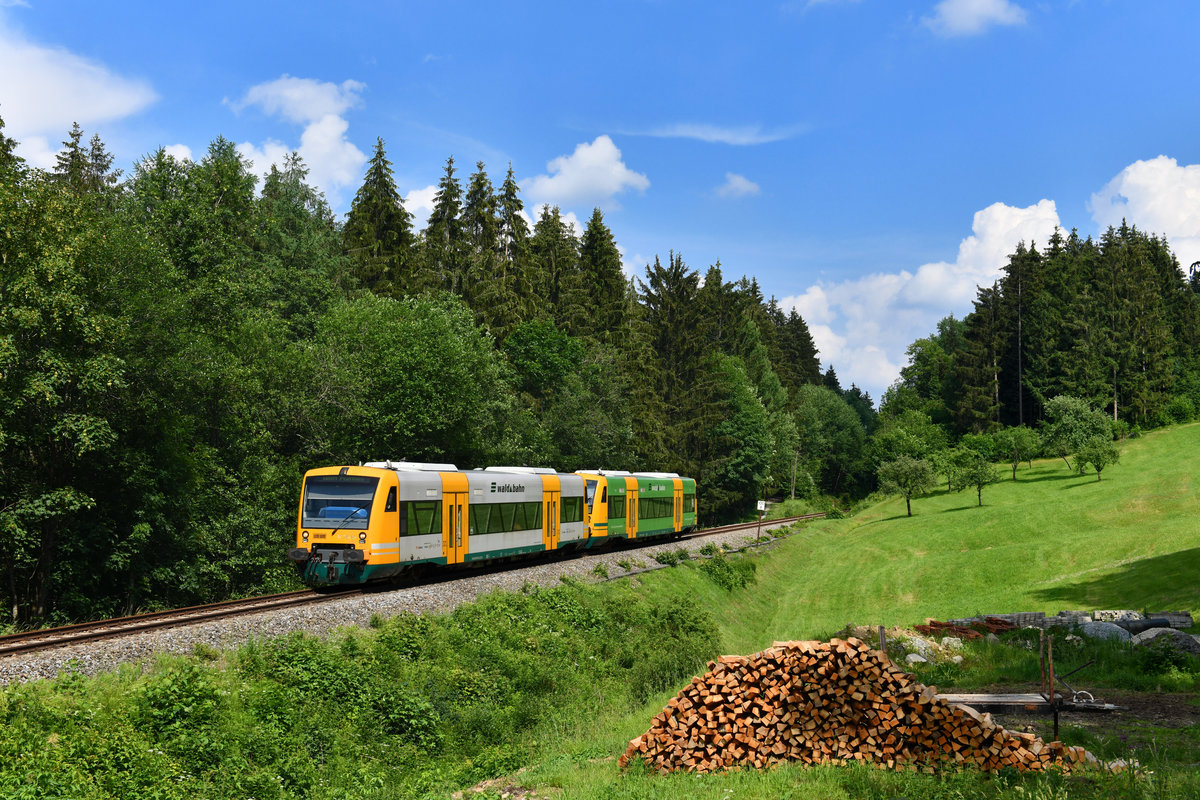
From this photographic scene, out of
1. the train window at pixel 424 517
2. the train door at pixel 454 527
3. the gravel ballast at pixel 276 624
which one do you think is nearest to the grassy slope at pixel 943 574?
the gravel ballast at pixel 276 624

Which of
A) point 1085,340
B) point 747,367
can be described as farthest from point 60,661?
point 1085,340

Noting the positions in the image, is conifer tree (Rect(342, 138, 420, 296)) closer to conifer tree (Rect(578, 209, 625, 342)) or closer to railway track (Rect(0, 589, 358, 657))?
conifer tree (Rect(578, 209, 625, 342))

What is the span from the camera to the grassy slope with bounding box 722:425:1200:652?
1107 inches

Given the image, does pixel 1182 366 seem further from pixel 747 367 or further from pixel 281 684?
pixel 281 684

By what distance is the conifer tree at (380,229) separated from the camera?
57438 mm

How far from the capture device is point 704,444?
7600cm

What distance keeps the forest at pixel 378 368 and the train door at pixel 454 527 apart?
805cm

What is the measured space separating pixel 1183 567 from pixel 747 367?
6847 cm

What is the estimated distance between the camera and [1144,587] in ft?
89.9

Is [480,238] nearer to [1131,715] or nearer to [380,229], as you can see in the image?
[380,229]

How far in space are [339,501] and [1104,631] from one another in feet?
61.8

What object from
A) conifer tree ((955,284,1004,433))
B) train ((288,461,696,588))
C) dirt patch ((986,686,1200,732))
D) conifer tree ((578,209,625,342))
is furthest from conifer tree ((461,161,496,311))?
conifer tree ((955,284,1004,433))

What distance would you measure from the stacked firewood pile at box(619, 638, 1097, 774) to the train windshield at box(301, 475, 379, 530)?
12.1 meters

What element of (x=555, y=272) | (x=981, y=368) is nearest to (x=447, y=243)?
(x=555, y=272)
